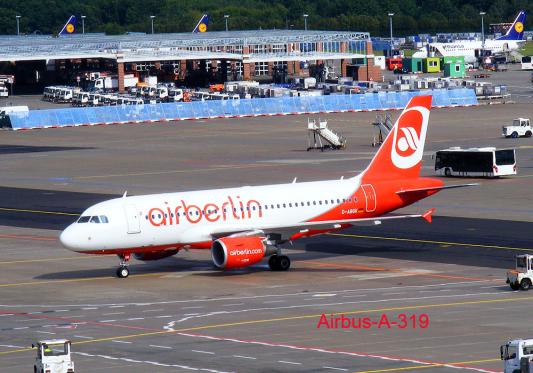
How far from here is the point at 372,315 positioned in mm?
53344

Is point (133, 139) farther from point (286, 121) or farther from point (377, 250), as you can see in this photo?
point (377, 250)

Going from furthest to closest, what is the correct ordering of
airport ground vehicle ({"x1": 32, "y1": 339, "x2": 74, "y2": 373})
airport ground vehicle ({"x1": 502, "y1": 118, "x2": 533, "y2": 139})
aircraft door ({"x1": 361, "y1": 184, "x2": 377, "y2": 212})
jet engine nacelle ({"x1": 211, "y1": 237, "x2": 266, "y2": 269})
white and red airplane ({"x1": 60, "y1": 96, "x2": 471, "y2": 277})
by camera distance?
airport ground vehicle ({"x1": 502, "y1": 118, "x2": 533, "y2": 139}), aircraft door ({"x1": 361, "y1": 184, "x2": 377, "y2": 212}), white and red airplane ({"x1": 60, "y1": 96, "x2": 471, "y2": 277}), jet engine nacelle ({"x1": 211, "y1": 237, "x2": 266, "y2": 269}), airport ground vehicle ({"x1": 32, "y1": 339, "x2": 74, "y2": 373})

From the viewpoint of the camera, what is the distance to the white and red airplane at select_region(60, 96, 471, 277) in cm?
6394

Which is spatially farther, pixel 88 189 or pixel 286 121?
pixel 286 121

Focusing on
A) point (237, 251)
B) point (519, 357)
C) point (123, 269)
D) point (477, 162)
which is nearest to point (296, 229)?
point (237, 251)

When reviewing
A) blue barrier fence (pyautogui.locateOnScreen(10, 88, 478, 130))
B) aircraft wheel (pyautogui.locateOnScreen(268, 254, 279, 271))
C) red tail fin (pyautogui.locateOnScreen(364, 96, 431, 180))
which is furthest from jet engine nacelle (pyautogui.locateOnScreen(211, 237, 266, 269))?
blue barrier fence (pyautogui.locateOnScreen(10, 88, 478, 130))

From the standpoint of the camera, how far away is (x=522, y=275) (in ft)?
192

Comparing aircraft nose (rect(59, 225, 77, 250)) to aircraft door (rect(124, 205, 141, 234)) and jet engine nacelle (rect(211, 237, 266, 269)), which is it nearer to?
aircraft door (rect(124, 205, 141, 234))

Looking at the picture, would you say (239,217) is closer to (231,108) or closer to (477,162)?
(477,162)

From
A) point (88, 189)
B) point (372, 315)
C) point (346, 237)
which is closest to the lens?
point (372, 315)

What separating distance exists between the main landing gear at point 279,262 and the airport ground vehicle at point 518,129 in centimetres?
7770

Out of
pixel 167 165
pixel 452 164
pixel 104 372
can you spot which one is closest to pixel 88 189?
pixel 167 165

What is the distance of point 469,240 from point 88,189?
41.4 metres

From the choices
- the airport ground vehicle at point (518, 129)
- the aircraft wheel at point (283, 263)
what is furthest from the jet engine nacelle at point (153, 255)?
the airport ground vehicle at point (518, 129)
